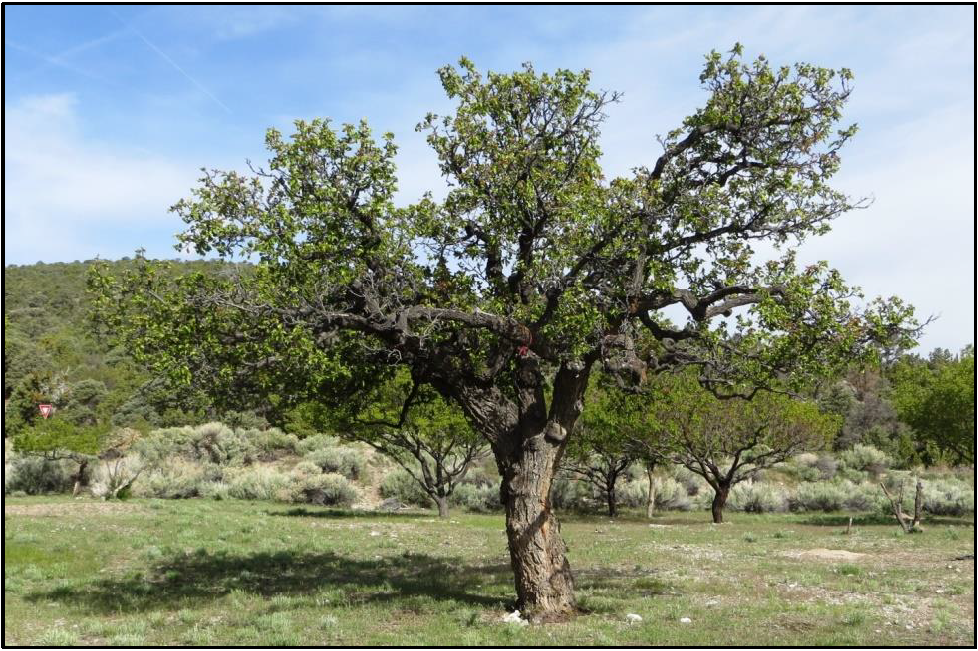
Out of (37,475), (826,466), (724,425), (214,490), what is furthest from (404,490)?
(826,466)

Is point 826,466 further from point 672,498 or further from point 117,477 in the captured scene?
point 117,477

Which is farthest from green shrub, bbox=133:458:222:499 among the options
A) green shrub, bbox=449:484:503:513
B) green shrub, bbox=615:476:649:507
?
green shrub, bbox=615:476:649:507

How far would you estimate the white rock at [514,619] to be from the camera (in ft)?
42.1

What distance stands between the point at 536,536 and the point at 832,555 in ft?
41.7

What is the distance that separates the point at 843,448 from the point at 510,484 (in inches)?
2476

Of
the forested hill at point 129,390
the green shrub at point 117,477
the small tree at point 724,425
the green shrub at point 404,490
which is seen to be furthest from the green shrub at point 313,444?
the small tree at point 724,425

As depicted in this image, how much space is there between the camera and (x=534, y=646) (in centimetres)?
1141

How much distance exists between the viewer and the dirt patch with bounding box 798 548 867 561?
2175 centimetres

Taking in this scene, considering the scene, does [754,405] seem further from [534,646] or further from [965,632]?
[534,646]

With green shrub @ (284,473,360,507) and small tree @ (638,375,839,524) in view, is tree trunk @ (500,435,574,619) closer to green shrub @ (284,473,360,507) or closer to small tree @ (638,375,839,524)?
small tree @ (638,375,839,524)

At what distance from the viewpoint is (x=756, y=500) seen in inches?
1799

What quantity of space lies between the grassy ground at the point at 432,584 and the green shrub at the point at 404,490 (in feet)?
51.9

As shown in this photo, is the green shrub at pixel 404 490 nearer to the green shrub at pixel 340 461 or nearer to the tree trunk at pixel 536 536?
the green shrub at pixel 340 461

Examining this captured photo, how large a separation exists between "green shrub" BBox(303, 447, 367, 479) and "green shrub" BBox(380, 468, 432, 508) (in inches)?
160
